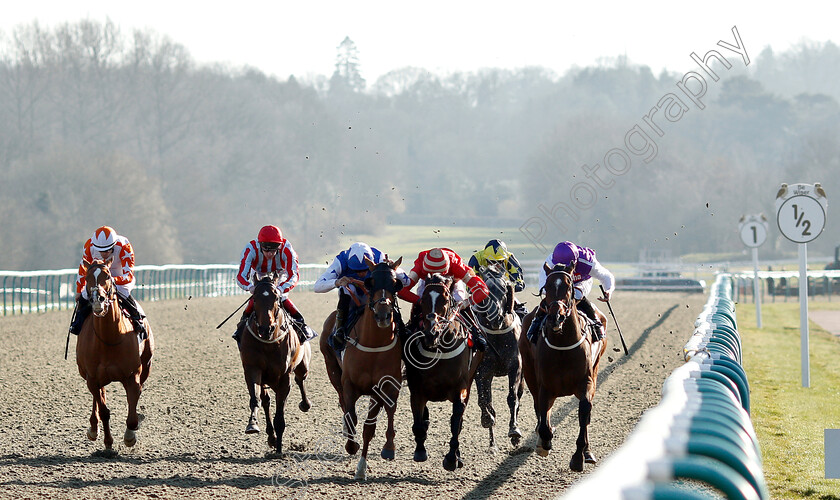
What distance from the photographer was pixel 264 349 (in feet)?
25.0

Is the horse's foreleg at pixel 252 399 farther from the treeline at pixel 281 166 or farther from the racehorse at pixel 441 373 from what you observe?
the treeline at pixel 281 166

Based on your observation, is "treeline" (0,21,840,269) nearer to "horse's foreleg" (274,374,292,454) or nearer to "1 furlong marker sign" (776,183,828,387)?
"1 furlong marker sign" (776,183,828,387)

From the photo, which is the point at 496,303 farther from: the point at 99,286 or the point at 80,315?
the point at 80,315

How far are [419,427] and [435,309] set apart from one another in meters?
0.87

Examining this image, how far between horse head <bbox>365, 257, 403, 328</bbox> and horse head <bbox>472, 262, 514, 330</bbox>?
1.74 m

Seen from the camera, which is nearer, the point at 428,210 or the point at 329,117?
the point at 329,117

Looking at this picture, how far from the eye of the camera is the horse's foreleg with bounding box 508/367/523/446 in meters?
7.50

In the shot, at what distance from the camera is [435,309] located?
619 centimetres

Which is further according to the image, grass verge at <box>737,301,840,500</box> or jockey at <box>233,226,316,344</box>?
jockey at <box>233,226,316,344</box>

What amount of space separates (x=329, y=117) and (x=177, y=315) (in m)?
39.2

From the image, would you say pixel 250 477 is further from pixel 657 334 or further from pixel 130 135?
pixel 130 135

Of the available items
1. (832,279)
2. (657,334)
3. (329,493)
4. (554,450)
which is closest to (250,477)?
(329,493)

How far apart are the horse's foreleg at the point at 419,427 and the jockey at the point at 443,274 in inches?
18.8

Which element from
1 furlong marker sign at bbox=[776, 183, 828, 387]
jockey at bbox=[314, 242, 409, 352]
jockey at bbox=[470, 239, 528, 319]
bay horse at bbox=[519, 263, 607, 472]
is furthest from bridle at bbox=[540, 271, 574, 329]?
1 furlong marker sign at bbox=[776, 183, 828, 387]
